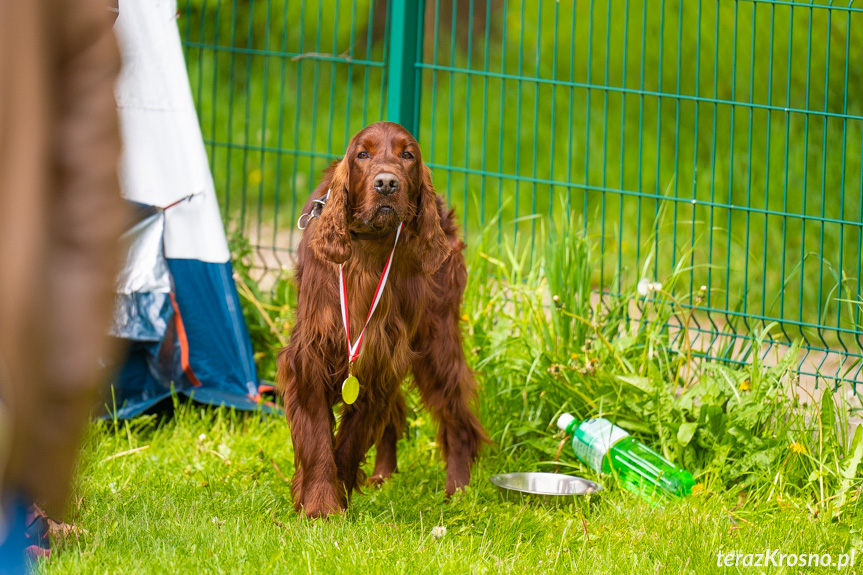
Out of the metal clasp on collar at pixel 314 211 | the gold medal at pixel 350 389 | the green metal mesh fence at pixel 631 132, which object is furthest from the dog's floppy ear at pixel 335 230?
the green metal mesh fence at pixel 631 132

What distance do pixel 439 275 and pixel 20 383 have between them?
2.09m

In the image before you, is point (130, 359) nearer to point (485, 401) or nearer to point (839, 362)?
point (485, 401)

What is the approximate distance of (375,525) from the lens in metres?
3.00

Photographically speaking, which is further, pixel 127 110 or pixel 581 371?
pixel 127 110

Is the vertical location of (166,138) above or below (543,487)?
above

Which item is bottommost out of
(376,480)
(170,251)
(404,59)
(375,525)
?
(376,480)

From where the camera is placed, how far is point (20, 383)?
152cm

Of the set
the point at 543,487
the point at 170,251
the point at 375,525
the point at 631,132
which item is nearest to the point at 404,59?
the point at 170,251

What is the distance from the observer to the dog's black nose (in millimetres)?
2992

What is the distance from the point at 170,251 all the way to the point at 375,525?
5.85ft

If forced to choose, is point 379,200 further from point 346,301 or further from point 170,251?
point 170,251

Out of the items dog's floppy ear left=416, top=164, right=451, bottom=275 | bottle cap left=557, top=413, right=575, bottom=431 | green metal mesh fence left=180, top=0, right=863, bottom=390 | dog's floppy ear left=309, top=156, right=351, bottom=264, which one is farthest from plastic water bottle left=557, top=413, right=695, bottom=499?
dog's floppy ear left=309, top=156, right=351, bottom=264

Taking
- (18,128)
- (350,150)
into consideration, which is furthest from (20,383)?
(350,150)

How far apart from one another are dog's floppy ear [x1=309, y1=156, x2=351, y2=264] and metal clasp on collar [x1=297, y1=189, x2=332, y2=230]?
0.13 m
